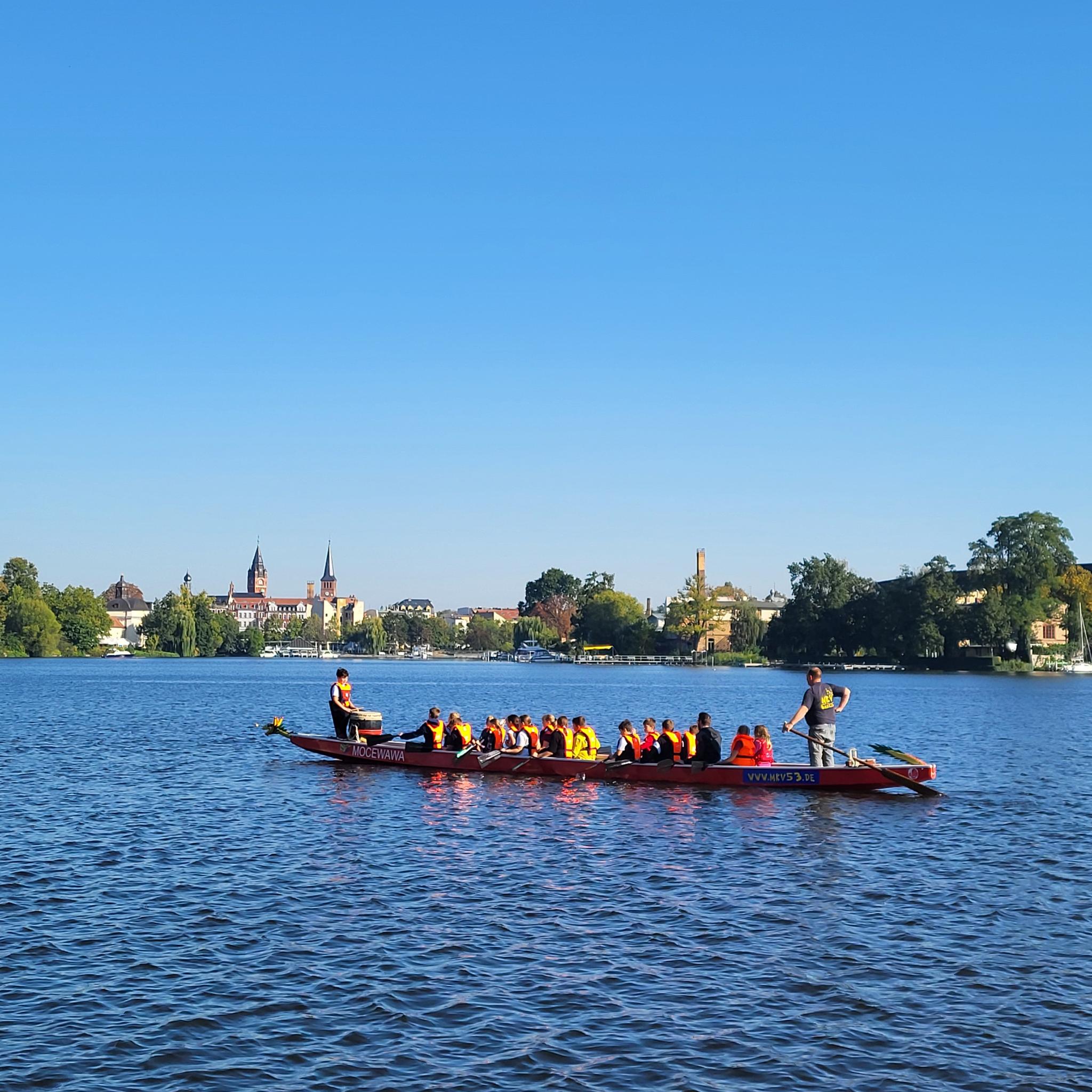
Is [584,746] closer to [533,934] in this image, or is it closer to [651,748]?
[651,748]

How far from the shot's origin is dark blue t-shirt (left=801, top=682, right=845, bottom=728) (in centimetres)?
2861

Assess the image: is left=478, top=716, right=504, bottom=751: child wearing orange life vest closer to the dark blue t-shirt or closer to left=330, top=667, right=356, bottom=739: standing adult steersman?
left=330, top=667, right=356, bottom=739: standing adult steersman

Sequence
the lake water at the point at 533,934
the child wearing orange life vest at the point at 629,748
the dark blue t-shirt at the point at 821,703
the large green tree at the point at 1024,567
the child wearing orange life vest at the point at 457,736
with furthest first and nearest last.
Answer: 1. the large green tree at the point at 1024,567
2. the child wearing orange life vest at the point at 457,736
3. the child wearing orange life vest at the point at 629,748
4. the dark blue t-shirt at the point at 821,703
5. the lake water at the point at 533,934

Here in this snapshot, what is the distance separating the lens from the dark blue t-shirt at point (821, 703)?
2861 cm

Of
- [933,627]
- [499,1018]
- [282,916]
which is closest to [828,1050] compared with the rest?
[499,1018]

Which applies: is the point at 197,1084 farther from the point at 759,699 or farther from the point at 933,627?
the point at 933,627

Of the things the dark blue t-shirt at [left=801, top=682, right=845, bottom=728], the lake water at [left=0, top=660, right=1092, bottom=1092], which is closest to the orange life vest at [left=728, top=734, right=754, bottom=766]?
the lake water at [left=0, top=660, right=1092, bottom=1092]

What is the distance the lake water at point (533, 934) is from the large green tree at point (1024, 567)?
10535 centimetres

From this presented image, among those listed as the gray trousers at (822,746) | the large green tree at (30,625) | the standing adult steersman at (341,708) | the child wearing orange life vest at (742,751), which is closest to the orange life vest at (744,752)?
the child wearing orange life vest at (742,751)

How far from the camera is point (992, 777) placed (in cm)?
3662

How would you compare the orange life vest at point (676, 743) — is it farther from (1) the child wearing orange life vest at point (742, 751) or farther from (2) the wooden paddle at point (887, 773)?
(2) the wooden paddle at point (887, 773)

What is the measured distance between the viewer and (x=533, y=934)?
16.7 m

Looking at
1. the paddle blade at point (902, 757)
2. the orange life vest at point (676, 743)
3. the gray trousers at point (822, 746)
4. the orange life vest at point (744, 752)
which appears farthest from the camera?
the orange life vest at point (676, 743)

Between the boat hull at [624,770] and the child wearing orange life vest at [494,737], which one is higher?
the child wearing orange life vest at [494,737]
